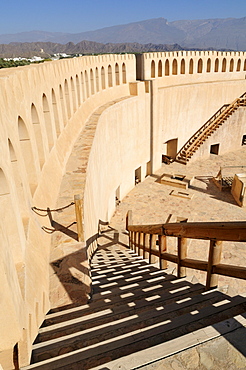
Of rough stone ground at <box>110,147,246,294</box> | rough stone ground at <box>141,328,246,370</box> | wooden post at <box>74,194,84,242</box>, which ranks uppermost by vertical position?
rough stone ground at <box>141,328,246,370</box>

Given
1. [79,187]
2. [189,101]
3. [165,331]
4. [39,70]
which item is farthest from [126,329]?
[189,101]

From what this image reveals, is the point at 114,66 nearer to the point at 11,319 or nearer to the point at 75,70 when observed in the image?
the point at 75,70

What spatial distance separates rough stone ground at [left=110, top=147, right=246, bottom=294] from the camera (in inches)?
405

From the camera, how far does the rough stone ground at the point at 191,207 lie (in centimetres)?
1028

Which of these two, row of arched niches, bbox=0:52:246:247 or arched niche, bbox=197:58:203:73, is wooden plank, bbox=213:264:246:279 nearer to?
row of arched niches, bbox=0:52:246:247

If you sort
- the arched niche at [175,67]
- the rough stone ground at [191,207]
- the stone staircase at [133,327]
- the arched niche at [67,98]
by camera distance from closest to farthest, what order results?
1. the stone staircase at [133,327]
2. the arched niche at [67,98]
3. the rough stone ground at [191,207]
4. the arched niche at [175,67]

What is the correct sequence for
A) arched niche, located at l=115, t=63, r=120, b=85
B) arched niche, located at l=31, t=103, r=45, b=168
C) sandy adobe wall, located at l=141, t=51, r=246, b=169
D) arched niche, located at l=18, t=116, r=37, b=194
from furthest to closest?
sandy adobe wall, located at l=141, t=51, r=246, b=169
arched niche, located at l=115, t=63, r=120, b=85
arched niche, located at l=31, t=103, r=45, b=168
arched niche, located at l=18, t=116, r=37, b=194

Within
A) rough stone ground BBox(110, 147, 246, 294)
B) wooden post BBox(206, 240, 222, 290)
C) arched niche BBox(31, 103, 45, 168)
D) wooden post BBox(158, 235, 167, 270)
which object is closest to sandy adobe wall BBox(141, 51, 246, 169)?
rough stone ground BBox(110, 147, 246, 294)

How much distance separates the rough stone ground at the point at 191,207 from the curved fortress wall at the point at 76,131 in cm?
82

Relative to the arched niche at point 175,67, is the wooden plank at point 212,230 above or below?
below

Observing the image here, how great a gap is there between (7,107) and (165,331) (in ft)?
9.58

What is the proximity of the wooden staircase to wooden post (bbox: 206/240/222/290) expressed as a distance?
16046mm

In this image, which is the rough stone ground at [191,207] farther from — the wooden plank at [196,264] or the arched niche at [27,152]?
the arched niche at [27,152]

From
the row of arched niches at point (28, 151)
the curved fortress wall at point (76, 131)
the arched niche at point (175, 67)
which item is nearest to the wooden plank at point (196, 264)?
the curved fortress wall at point (76, 131)
